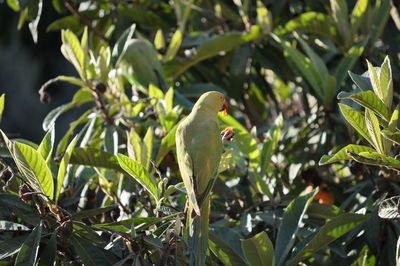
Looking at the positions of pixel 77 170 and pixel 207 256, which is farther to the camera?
pixel 77 170

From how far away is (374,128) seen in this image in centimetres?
156

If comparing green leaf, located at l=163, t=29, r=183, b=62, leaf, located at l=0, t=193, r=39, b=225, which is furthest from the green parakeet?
green leaf, located at l=163, t=29, r=183, b=62

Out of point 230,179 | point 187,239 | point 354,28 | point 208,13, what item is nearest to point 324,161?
point 187,239

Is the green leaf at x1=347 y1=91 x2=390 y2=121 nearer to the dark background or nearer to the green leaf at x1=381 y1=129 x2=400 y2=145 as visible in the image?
the green leaf at x1=381 y1=129 x2=400 y2=145

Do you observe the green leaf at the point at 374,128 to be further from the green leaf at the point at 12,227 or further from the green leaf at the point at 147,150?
the green leaf at the point at 12,227

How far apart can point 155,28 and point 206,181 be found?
1.55 m

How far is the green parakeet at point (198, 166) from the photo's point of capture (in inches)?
57.9

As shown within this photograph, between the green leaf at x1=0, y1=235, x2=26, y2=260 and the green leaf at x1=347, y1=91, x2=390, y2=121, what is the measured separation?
0.74 metres

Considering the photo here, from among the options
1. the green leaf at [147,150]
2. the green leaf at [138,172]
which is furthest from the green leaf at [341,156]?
the green leaf at [147,150]

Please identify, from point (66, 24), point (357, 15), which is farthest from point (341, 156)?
point (66, 24)

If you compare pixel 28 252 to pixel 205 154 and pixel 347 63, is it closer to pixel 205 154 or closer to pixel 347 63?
pixel 205 154

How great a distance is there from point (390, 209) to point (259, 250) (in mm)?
281

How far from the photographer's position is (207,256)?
1.63 metres

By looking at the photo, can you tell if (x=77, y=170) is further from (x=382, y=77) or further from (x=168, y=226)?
(x=382, y=77)
